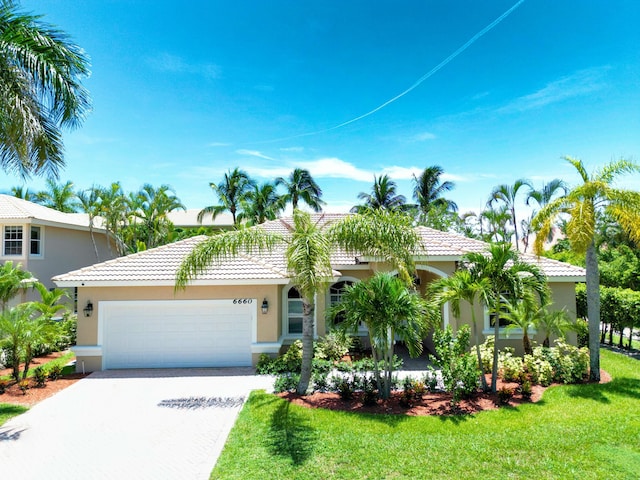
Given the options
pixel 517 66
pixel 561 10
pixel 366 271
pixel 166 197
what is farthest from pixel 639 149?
pixel 166 197

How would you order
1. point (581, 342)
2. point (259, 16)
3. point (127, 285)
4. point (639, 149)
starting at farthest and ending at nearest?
point (581, 342) → point (259, 16) → point (127, 285) → point (639, 149)

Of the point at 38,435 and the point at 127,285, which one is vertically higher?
the point at 127,285

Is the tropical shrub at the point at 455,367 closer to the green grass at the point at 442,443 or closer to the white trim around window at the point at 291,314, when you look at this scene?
the green grass at the point at 442,443

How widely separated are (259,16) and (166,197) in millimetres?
21624

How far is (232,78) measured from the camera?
14.9 m

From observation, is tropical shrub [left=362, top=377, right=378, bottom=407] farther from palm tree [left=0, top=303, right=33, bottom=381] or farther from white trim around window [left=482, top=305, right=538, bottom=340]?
palm tree [left=0, top=303, right=33, bottom=381]

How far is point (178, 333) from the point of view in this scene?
1157 cm

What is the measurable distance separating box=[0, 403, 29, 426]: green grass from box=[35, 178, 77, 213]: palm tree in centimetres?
3236

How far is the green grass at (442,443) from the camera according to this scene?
5559mm

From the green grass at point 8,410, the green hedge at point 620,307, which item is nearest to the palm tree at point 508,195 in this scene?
the green hedge at point 620,307

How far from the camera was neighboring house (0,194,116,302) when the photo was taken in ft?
62.2

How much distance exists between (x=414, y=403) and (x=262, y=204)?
86.4 feet

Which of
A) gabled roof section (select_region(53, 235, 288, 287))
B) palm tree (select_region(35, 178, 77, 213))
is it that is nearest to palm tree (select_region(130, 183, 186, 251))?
palm tree (select_region(35, 178, 77, 213))

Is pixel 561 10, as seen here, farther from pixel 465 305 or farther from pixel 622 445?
pixel 622 445
